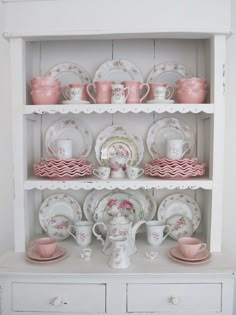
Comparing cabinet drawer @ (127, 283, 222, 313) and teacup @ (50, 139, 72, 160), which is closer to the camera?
cabinet drawer @ (127, 283, 222, 313)

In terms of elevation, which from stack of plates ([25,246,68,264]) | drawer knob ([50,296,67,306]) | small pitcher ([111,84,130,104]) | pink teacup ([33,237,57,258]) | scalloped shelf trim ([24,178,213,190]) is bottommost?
drawer knob ([50,296,67,306])

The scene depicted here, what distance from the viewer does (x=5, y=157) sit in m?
1.56

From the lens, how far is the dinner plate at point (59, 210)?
57.1 inches

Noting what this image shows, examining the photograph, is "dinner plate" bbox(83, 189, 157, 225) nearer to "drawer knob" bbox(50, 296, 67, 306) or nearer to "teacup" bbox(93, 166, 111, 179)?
"teacup" bbox(93, 166, 111, 179)

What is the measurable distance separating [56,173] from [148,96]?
1.69ft

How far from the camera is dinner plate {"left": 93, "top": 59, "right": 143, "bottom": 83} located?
145cm

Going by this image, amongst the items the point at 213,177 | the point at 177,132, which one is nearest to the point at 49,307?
the point at 213,177

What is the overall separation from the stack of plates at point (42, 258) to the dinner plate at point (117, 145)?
16.8 inches

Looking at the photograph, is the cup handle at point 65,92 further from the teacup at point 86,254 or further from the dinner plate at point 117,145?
the teacup at point 86,254

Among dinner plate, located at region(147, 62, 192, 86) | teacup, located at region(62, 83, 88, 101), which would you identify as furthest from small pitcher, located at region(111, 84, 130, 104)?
dinner plate, located at region(147, 62, 192, 86)

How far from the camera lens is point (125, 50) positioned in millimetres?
1474

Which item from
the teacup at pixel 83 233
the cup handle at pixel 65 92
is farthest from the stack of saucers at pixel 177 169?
the cup handle at pixel 65 92

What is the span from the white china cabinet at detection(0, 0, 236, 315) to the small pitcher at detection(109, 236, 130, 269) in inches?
1.1

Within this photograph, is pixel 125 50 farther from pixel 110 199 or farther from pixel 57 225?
pixel 57 225
